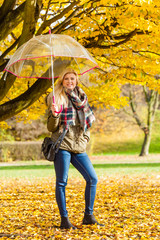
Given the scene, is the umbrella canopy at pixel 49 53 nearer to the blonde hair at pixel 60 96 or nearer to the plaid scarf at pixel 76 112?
the blonde hair at pixel 60 96

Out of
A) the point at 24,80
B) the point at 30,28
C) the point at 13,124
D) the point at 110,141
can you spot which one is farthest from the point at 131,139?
the point at 30,28

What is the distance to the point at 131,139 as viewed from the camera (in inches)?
1129

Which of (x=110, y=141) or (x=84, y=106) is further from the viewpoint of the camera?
(x=110, y=141)

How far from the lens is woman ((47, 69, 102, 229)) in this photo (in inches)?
148

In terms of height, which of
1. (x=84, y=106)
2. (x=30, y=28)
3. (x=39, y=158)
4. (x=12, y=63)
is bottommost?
(x=39, y=158)

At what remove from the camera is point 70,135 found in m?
3.79

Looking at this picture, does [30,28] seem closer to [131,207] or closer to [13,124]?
[131,207]

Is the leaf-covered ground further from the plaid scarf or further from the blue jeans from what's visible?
the plaid scarf

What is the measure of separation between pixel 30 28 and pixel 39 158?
14.8 metres

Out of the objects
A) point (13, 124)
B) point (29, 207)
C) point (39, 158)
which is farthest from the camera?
point (13, 124)

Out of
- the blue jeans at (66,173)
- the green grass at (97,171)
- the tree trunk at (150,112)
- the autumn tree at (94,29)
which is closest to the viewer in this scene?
the blue jeans at (66,173)

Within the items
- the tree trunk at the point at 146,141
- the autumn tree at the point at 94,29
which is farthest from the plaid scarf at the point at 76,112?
the tree trunk at the point at 146,141

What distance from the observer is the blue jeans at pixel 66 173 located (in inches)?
147

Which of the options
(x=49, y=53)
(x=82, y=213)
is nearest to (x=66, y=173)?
(x=49, y=53)
